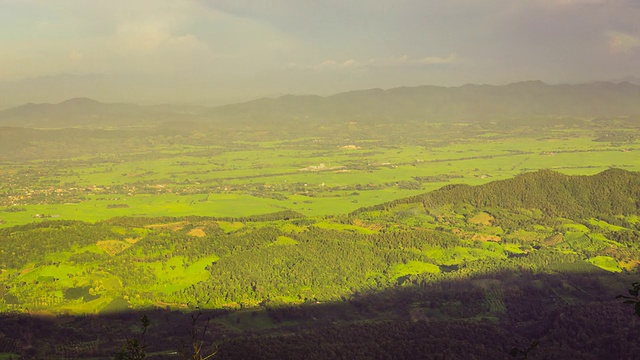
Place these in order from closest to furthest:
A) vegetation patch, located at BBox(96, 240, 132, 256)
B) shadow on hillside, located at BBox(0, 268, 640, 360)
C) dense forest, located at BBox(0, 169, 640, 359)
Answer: shadow on hillside, located at BBox(0, 268, 640, 360)
dense forest, located at BBox(0, 169, 640, 359)
vegetation patch, located at BBox(96, 240, 132, 256)

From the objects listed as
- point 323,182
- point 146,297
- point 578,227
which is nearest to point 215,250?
point 146,297

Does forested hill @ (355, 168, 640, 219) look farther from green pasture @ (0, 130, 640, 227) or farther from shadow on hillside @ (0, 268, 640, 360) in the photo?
shadow on hillside @ (0, 268, 640, 360)

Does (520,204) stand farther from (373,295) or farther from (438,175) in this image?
(438,175)

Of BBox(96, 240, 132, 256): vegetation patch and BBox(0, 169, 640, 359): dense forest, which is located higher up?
BBox(96, 240, 132, 256): vegetation patch

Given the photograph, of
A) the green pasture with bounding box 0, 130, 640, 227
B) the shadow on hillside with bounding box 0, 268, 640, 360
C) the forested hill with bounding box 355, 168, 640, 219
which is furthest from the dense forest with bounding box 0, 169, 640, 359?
the green pasture with bounding box 0, 130, 640, 227

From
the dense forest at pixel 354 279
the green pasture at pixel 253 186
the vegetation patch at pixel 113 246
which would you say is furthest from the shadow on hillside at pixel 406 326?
the green pasture at pixel 253 186

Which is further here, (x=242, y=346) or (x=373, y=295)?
(x=373, y=295)

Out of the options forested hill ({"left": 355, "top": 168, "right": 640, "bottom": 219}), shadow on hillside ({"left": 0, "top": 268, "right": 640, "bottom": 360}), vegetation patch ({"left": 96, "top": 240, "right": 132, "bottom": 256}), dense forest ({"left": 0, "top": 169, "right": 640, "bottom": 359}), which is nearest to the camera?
shadow on hillside ({"left": 0, "top": 268, "right": 640, "bottom": 360})

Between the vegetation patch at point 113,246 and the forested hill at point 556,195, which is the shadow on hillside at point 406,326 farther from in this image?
the forested hill at point 556,195
